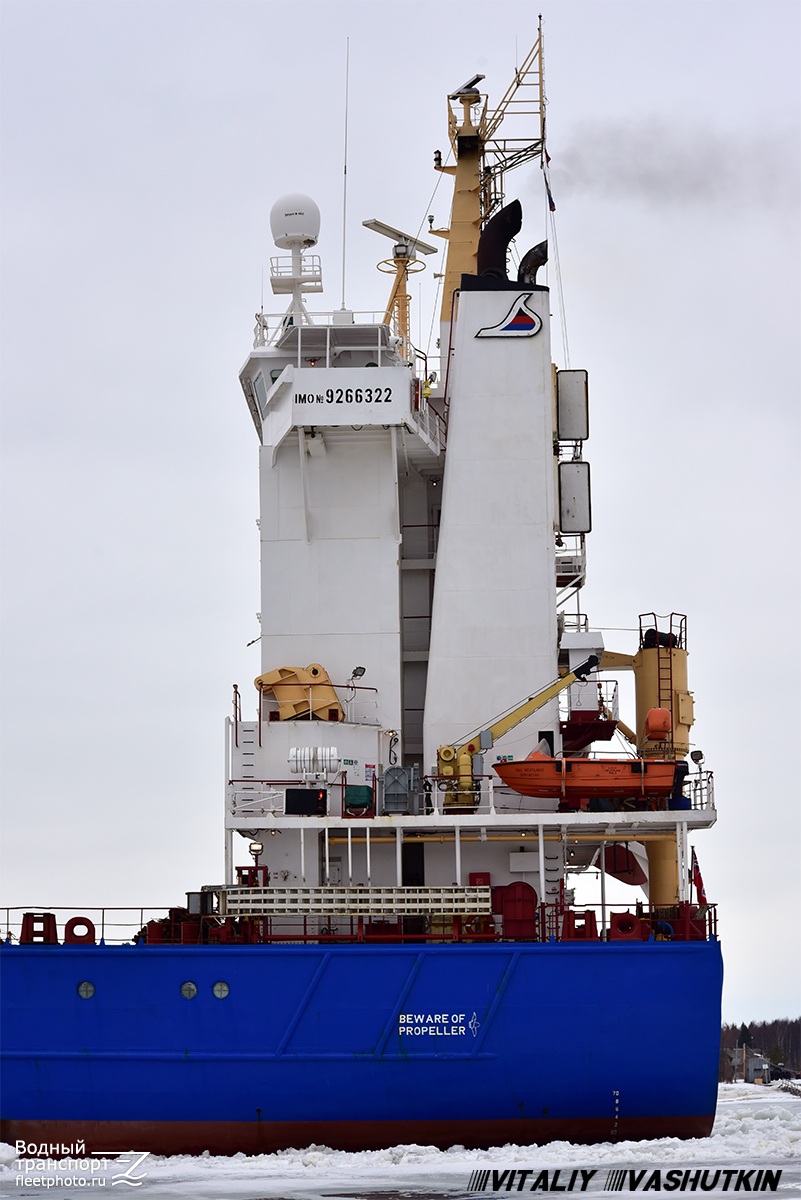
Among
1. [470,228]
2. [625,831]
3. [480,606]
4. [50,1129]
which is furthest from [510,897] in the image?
[470,228]

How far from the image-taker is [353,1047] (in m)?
23.6

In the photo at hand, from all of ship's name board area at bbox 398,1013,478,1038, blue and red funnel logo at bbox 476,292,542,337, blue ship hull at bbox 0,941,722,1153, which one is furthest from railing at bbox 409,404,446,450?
ship's name board area at bbox 398,1013,478,1038

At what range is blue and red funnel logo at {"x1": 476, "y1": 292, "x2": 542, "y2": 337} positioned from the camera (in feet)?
94.1

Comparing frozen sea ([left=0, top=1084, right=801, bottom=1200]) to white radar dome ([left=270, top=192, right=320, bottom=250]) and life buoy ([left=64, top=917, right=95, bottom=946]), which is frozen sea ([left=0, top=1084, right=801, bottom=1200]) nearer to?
life buoy ([left=64, top=917, right=95, bottom=946])

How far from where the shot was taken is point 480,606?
27.9m

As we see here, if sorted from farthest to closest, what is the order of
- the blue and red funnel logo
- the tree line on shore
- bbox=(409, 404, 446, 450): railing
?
the tree line on shore
the blue and red funnel logo
bbox=(409, 404, 446, 450): railing

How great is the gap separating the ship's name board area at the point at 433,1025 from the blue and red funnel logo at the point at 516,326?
10.8 m

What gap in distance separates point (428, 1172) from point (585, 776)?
19.7ft

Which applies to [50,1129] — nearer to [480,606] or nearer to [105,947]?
[105,947]

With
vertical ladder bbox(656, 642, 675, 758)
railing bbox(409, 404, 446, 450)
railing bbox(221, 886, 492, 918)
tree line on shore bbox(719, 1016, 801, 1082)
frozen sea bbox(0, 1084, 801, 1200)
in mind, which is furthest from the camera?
tree line on shore bbox(719, 1016, 801, 1082)

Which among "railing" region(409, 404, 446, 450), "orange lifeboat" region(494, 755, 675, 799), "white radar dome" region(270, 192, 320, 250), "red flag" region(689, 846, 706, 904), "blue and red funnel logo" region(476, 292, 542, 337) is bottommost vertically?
"red flag" region(689, 846, 706, 904)

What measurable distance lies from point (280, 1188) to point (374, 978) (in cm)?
341

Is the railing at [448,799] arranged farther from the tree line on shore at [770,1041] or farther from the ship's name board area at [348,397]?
the tree line on shore at [770,1041]

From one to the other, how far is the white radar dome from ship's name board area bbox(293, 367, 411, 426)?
316cm
